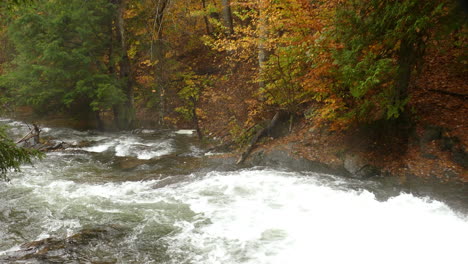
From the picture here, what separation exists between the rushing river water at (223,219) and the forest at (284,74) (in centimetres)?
145

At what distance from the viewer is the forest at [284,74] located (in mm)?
7938

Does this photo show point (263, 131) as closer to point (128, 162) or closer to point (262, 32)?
point (262, 32)

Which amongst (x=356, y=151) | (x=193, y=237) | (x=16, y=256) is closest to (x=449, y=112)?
(x=356, y=151)

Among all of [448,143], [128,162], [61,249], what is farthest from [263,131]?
[61,249]

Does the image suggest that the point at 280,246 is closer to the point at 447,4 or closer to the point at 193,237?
the point at 193,237

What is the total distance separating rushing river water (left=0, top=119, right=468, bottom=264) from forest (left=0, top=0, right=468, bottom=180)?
1.45 meters

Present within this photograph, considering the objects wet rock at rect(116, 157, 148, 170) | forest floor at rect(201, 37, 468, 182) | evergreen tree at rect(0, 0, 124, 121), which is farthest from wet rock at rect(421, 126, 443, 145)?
evergreen tree at rect(0, 0, 124, 121)

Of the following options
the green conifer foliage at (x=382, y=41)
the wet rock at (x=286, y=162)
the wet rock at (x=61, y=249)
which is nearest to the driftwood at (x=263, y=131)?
the wet rock at (x=286, y=162)

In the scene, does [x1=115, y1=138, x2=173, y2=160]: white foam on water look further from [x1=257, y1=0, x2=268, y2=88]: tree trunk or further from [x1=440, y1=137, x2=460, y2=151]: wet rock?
[x1=440, y1=137, x2=460, y2=151]: wet rock

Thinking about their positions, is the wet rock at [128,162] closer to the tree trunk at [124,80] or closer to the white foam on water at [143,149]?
the white foam on water at [143,149]

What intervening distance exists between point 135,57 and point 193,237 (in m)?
15.1

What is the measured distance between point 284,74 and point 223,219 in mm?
6018

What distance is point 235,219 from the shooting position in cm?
738

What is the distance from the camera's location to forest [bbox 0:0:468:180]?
26.0ft
